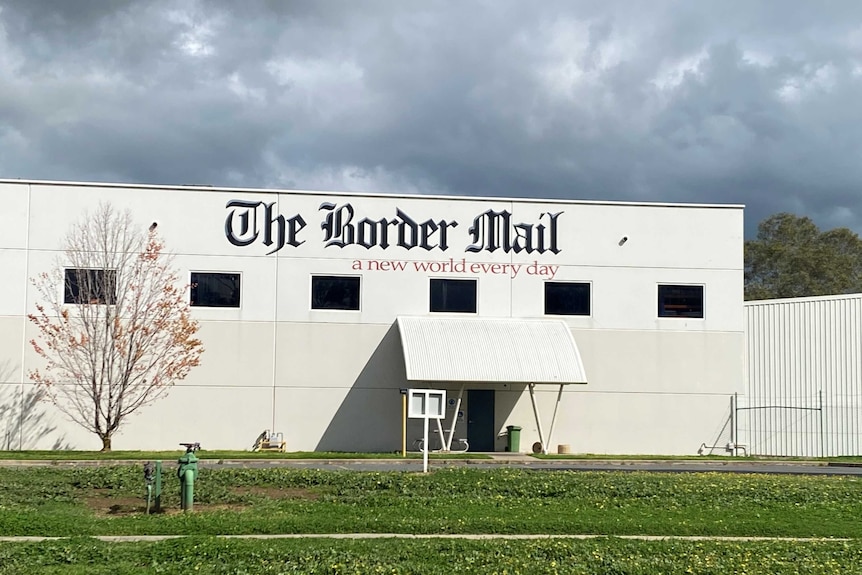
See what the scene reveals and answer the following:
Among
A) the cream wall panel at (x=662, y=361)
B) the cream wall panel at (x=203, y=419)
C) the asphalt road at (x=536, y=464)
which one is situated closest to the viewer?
the asphalt road at (x=536, y=464)

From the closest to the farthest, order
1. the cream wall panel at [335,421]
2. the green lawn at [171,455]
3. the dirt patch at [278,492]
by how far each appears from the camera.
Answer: the dirt patch at [278,492]
the green lawn at [171,455]
the cream wall panel at [335,421]

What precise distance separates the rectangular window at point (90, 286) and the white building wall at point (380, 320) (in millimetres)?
964

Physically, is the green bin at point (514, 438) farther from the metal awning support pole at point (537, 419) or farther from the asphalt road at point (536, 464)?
the asphalt road at point (536, 464)

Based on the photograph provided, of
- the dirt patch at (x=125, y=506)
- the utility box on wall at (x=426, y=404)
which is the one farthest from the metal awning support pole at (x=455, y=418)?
the dirt patch at (x=125, y=506)

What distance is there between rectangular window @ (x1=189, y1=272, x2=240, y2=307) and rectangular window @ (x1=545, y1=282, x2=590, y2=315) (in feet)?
33.9

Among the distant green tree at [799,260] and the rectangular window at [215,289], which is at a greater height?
the distant green tree at [799,260]

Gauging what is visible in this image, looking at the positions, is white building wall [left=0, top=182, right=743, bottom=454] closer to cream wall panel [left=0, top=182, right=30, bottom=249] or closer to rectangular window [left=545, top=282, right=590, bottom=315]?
cream wall panel [left=0, top=182, right=30, bottom=249]

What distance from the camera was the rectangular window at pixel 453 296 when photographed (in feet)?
104

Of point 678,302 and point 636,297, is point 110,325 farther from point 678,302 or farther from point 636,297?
point 678,302

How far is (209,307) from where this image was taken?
30656 mm

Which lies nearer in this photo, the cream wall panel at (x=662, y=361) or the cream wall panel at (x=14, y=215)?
the cream wall panel at (x=14, y=215)

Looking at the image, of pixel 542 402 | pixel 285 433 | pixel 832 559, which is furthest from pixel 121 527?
pixel 542 402

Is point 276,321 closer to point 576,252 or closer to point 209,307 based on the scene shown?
point 209,307

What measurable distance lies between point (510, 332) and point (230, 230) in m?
9.68
